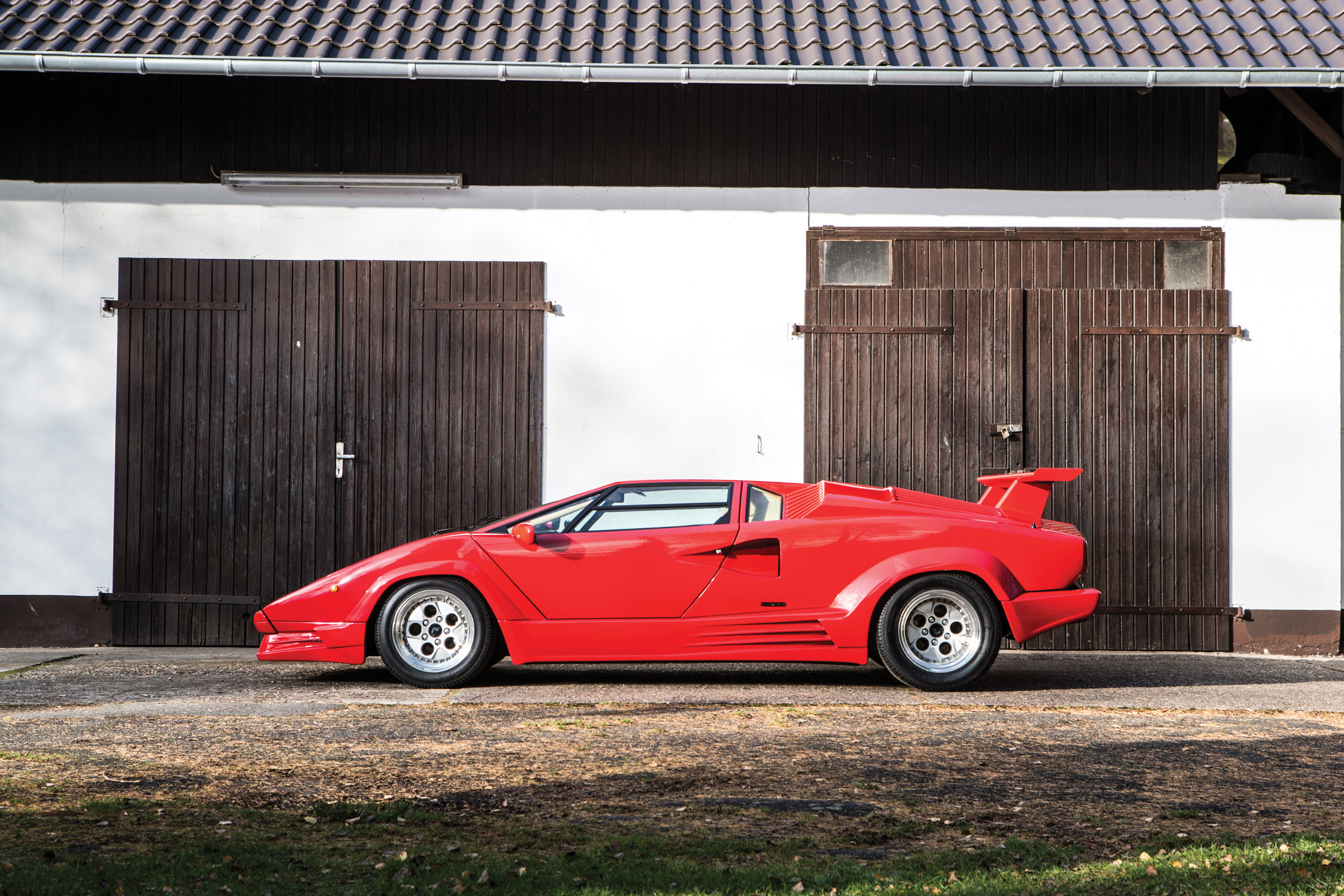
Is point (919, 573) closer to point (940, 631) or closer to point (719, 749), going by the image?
point (940, 631)

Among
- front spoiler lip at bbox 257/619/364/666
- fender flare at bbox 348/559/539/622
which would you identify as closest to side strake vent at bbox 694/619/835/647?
fender flare at bbox 348/559/539/622

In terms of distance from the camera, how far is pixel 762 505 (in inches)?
269

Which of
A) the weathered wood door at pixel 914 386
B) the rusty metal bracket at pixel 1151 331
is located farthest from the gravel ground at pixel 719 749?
the rusty metal bracket at pixel 1151 331

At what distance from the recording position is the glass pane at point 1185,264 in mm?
9031

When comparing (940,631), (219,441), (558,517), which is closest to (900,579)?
(940,631)

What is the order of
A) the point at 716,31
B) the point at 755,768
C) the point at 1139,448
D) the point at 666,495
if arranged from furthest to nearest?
the point at 1139,448, the point at 716,31, the point at 666,495, the point at 755,768

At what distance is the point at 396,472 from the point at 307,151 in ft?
7.97

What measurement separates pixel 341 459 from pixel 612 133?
306cm

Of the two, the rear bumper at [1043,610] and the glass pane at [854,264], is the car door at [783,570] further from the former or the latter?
the glass pane at [854,264]

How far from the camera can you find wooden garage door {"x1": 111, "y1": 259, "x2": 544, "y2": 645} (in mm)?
8875

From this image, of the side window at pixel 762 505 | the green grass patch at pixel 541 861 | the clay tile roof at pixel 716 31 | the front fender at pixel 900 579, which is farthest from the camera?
the clay tile roof at pixel 716 31

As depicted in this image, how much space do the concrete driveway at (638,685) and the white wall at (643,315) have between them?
1.12 m

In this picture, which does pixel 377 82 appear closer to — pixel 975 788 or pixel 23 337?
pixel 23 337

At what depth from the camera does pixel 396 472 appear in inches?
351
